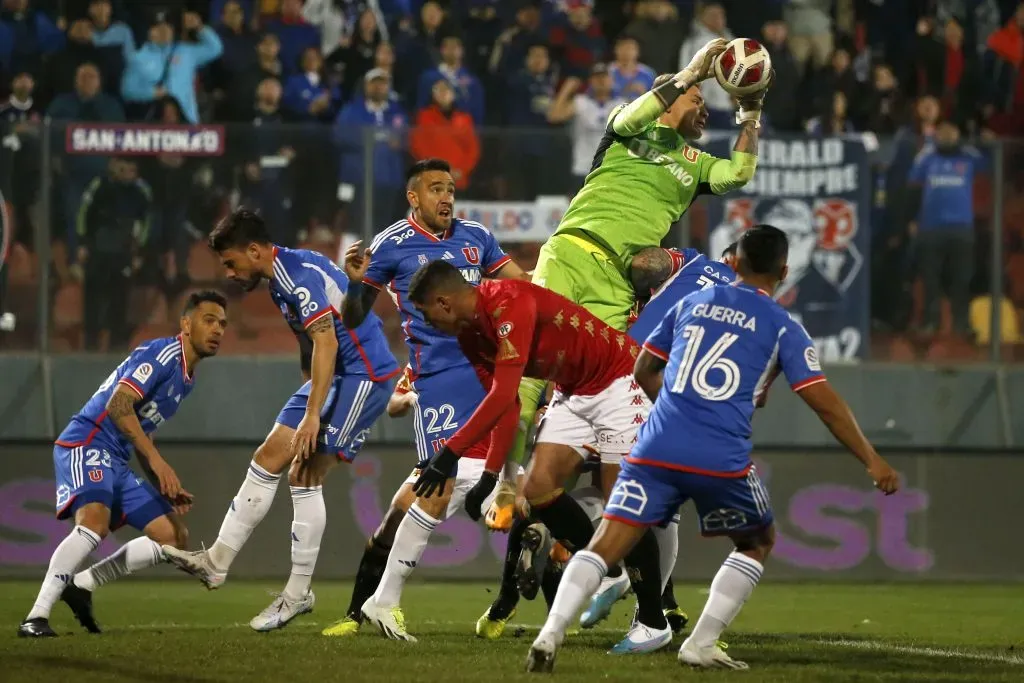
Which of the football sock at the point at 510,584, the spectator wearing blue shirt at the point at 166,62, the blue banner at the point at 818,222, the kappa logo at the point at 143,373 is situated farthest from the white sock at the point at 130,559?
the spectator wearing blue shirt at the point at 166,62

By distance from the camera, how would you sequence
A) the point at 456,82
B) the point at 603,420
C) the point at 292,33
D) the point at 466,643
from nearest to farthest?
the point at 466,643, the point at 603,420, the point at 456,82, the point at 292,33

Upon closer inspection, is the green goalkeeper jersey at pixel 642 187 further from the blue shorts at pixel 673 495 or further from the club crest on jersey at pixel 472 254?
the blue shorts at pixel 673 495

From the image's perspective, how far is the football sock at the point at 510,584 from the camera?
840cm

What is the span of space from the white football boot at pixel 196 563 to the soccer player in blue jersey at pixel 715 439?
2.67 metres

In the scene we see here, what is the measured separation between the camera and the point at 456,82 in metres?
14.6

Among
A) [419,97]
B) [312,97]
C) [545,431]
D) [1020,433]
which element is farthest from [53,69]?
[1020,433]

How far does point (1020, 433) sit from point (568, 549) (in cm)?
629

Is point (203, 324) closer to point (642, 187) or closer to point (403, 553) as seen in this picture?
point (403, 553)

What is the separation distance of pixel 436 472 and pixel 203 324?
2.59 metres

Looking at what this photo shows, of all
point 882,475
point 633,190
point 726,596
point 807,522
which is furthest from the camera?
point 807,522

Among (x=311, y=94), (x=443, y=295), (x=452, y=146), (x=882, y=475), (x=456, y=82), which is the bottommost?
(x=882, y=475)

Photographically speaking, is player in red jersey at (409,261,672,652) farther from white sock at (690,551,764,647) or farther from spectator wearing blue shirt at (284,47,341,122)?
spectator wearing blue shirt at (284,47,341,122)

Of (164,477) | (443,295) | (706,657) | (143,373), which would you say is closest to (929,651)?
(706,657)

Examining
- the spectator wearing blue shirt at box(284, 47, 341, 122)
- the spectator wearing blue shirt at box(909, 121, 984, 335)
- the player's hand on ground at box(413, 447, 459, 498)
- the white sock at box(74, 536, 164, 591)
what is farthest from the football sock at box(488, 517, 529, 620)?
the spectator wearing blue shirt at box(284, 47, 341, 122)
